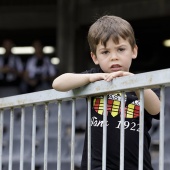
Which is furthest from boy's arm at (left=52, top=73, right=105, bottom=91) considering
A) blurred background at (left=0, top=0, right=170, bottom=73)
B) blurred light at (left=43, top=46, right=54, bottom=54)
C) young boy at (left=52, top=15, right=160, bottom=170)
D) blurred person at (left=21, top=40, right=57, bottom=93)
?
blurred light at (left=43, top=46, right=54, bottom=54)

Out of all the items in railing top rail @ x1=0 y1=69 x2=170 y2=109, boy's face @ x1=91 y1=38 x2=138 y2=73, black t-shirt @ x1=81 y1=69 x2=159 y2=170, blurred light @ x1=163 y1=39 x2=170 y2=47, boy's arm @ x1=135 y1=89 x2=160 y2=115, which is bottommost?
black t-shirt @ x1=81 y1=69 x2=159 y2=170

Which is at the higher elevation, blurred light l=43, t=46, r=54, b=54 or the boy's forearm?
blurred light l=43, t=46, r=54, b=54

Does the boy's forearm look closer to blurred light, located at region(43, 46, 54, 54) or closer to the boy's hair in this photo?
the boy's hair

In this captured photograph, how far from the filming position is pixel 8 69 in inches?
466

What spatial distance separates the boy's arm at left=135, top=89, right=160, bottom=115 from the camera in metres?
2.79

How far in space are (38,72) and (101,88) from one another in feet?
29.8

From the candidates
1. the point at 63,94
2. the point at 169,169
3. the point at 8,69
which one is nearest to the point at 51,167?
the point at 169,169

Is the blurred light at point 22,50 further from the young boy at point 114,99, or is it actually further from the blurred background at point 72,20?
the young boy at point 114,99

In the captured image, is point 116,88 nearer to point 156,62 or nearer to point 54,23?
point 54,23

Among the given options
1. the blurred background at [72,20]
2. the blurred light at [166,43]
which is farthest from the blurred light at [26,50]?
the blurred light at [166,43]

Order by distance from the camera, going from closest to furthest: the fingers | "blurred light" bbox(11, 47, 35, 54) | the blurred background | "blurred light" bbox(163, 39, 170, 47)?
the fingers, the blurred background, "blurred light" bbox(163, 39, 170, 47), "blurred light" bbox(11, 47, 35, 54)

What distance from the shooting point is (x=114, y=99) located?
290 centimetres

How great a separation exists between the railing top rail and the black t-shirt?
0.09m

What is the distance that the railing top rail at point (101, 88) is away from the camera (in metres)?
2.50
